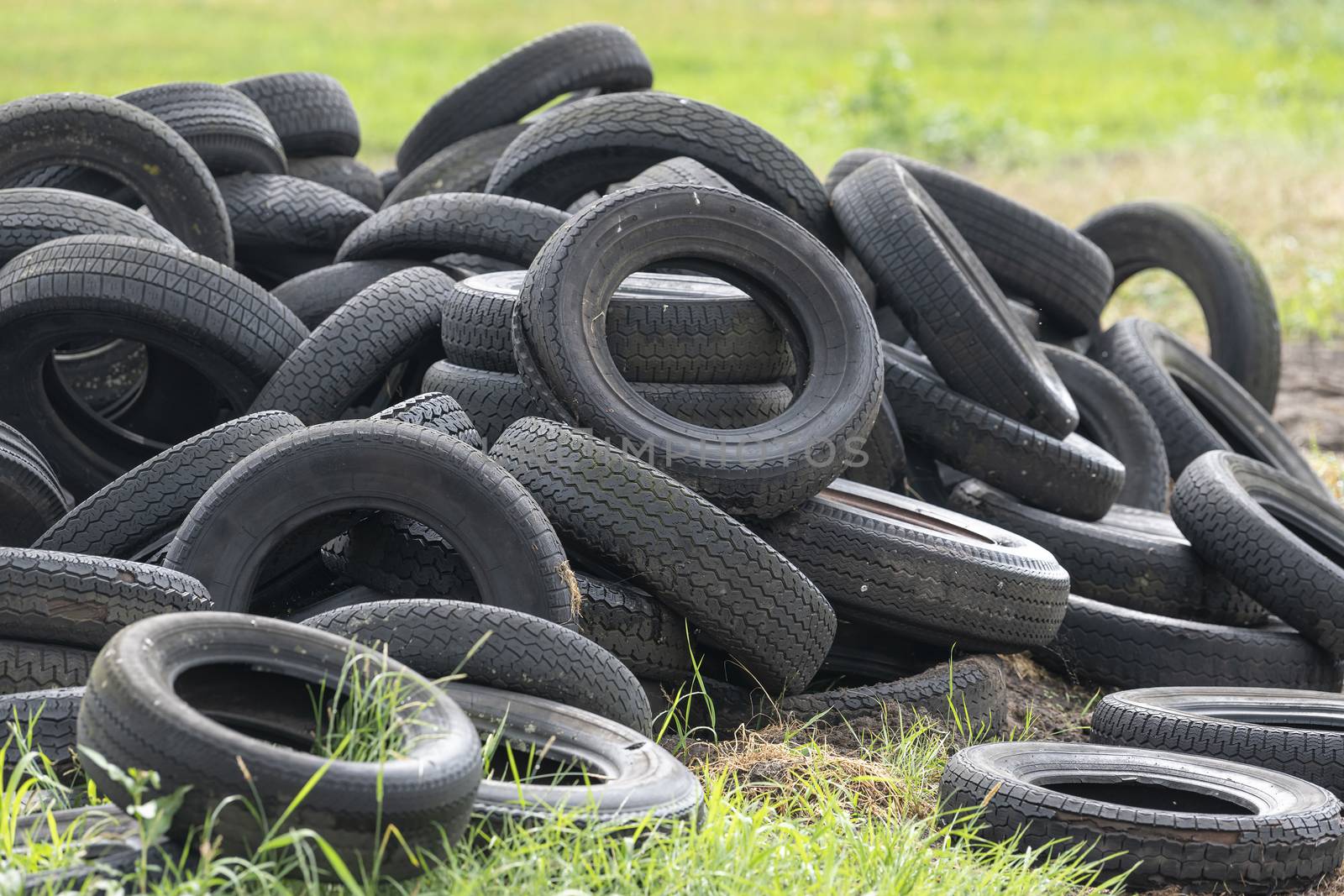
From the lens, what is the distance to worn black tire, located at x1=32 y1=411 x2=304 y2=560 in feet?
14.5

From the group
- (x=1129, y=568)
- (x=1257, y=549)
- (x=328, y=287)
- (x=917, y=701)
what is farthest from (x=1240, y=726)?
(x=328, y=287)

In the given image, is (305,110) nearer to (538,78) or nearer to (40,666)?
(538,78)

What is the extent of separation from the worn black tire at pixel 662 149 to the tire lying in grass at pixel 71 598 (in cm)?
342

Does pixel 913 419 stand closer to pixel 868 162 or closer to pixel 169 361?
pixel 868 162

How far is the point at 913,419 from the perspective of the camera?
19.6ft

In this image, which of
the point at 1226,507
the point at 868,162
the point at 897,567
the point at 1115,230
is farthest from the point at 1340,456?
the point at 897,567

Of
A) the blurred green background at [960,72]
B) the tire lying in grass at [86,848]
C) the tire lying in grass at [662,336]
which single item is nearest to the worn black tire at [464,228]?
the tire lying in grass at [662,336]

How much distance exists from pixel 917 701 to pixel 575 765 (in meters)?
1.66

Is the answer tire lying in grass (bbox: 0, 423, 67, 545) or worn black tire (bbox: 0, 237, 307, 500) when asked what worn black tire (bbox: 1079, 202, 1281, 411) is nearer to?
worn black tire (bbox: 0, 237, 307, 500)

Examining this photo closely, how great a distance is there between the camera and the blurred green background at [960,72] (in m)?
14.5

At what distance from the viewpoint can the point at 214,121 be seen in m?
6.97

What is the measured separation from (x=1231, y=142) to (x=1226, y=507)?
12.8 m

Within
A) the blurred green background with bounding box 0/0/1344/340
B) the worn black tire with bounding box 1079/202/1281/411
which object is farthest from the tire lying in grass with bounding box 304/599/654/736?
the blurred green background with bounding box 0/0/1344/340

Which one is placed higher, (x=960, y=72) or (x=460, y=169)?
(x=460, y=169)
